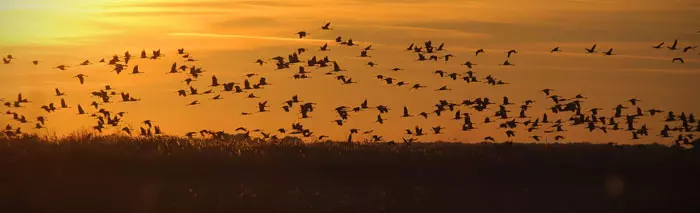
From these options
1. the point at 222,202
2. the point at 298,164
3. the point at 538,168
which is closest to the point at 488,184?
the point at 538,168

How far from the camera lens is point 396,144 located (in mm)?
64750

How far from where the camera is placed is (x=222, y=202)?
162 feet

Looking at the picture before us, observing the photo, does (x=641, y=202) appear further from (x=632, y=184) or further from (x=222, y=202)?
(x=222, y=202)

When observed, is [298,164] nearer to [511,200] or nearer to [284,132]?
[284,132]

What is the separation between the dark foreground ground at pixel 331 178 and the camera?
5084 centimetres

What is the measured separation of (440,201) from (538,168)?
9.69 m

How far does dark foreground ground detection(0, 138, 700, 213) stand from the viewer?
167 ft

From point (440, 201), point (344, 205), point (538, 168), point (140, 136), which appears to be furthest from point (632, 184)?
point (140, 136)

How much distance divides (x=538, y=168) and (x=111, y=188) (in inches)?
634

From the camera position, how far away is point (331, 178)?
58531mm

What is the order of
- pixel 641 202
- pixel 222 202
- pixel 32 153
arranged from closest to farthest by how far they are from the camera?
1. pixel 222 202
2. pixel 641 202
3. pixel 32 153

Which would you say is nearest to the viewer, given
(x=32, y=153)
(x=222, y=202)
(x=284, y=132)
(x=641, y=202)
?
(x=222, y=202)

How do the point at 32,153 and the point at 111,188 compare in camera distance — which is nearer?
the point at 111,188

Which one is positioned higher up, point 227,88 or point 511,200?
point 227,88
